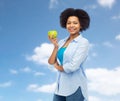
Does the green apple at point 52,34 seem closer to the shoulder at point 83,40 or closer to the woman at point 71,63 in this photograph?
the woman at point 71,63

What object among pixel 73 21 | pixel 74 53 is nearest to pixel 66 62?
pixel 74 53

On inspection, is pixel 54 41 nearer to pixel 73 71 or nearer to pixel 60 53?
pixel 60 53

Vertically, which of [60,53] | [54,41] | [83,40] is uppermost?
[54,41]

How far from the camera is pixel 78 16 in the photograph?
7.92 meters

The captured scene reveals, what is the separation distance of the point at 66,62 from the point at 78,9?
3.63 feet

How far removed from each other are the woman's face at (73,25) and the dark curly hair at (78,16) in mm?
89

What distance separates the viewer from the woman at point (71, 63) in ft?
24.1

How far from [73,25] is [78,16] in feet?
0.87

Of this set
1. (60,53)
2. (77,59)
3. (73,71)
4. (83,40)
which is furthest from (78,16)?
(73,71)

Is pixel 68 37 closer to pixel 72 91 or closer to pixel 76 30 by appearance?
pixel 76 30

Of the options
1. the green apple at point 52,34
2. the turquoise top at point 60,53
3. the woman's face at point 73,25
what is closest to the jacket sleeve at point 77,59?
the turquoise top at point 60,53

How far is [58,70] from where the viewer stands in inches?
297

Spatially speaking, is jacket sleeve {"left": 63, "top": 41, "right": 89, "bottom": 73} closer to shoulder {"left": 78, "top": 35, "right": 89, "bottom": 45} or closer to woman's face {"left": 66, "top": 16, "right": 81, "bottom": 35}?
shoulder {"left": 78, "top": 35, "right": 89, "bottom": 45}

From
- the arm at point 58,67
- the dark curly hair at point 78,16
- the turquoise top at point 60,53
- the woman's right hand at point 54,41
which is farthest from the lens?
the dark curly hair at point 78,16
